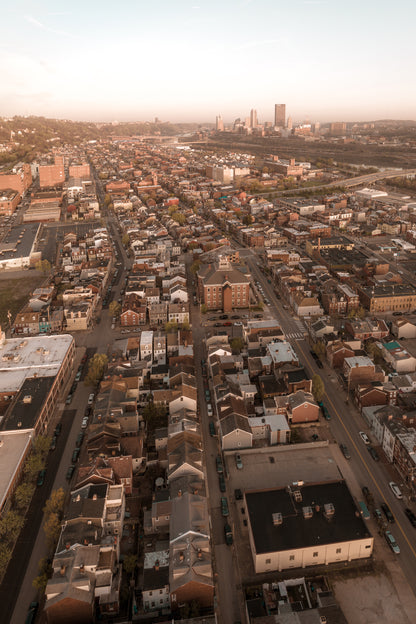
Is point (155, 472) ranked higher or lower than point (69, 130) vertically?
lower

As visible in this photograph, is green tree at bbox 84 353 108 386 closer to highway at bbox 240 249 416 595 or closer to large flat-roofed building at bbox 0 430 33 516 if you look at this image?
large flat-roofed building at bbox 0 430 33 516

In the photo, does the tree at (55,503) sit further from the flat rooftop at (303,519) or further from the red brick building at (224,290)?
the red brick building at (224,290)

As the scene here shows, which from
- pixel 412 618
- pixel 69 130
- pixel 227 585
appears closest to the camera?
pixel 412 618

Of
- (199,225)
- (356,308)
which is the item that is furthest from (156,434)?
(199,225)

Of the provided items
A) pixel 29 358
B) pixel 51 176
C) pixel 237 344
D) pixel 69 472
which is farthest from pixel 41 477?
pixel 51 176

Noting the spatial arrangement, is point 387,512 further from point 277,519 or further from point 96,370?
point 96,370

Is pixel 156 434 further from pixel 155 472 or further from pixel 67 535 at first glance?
pixel 67 535

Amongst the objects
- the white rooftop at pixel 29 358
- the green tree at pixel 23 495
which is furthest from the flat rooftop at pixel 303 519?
the white rooftop at pixel 29 358
